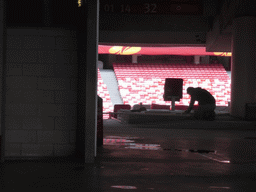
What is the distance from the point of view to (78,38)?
3281 millimetres

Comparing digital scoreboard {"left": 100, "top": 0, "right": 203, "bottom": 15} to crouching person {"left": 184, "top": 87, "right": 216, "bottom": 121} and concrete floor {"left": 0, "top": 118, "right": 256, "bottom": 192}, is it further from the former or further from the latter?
concrete floor {"left": 0, "top": 118, "right": 256, "bottom": 192}

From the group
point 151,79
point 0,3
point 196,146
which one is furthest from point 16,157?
point 151,79

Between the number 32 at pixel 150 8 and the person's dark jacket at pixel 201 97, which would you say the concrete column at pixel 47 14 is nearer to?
the person's dark jacket at pixel 201 97

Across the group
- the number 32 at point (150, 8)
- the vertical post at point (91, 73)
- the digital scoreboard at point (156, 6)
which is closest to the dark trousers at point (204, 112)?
the digital scoreboard at point (156, 6)

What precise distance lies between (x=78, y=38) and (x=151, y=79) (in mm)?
15384

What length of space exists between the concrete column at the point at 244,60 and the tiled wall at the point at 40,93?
626 centimetres

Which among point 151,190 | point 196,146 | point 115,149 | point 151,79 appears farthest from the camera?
point 151,79

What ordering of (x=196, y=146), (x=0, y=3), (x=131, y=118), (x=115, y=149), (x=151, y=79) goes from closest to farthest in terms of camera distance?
(x=0, y=3), (x=115, y=149), (x=196, y=146), (x=131, y=118), (x=151, y=79)

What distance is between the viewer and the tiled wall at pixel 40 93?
10.7 feet

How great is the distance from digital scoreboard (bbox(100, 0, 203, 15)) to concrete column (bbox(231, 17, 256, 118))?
1.20 m

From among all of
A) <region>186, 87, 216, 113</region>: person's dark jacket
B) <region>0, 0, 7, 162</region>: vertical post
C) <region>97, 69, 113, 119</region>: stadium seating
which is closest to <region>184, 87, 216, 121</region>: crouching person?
<region>186, 87, 216, 113</region>: person's dark jacket

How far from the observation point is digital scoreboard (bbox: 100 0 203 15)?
8.45 m

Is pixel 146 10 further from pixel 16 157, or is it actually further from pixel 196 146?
pixel 16 157

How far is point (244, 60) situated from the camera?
8297mm
